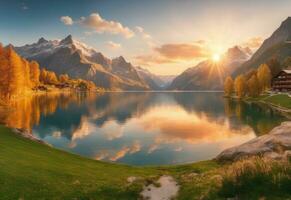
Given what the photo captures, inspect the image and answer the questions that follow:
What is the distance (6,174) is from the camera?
23.1 m

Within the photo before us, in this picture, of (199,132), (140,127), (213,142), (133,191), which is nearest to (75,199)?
(133,191)

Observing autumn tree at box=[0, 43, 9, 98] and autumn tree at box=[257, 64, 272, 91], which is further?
autumn tree at box=[257, 64, 272, 91]

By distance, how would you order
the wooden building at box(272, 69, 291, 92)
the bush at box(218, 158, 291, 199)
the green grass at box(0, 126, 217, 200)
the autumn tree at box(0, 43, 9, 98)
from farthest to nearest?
the wooden building at box(272, 69, 291, 92), the autumn tree at box(0, 43, 9, 98), the green grass at box(0, 126, 217, 200), the bush at box(218, 158, 291, 199)

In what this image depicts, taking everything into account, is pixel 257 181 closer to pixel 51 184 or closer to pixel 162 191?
pixel 162 191

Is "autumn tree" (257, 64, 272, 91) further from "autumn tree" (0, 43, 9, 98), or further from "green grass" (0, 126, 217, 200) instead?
"green grass" (0, 126, 217, 200)

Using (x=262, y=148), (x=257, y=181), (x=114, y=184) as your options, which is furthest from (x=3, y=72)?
(x=257, y=181)

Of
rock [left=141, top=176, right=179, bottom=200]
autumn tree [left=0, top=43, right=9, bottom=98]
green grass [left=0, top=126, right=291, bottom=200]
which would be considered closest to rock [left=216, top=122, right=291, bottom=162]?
green grass [left=0, top=126, right=291, bottom=200]

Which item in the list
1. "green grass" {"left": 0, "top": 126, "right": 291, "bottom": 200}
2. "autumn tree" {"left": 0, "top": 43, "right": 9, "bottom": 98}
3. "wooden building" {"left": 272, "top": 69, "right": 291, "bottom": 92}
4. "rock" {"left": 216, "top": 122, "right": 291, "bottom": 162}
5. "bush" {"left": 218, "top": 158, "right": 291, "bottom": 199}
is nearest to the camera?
"bush" {"left": 218, "top": 158, "right": 291, "bottom": 199}

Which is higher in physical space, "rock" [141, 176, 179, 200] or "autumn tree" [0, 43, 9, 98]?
"autumn tree" [0, 43, 9, 98]

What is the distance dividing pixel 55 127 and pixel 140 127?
24.5 meters

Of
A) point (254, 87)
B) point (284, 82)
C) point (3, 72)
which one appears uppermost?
point (3, 72)

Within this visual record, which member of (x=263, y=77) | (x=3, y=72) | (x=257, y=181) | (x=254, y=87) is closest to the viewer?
(x=257, y=181)

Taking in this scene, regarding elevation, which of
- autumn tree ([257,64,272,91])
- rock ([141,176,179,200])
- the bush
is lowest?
rock ([141,176,179,200])

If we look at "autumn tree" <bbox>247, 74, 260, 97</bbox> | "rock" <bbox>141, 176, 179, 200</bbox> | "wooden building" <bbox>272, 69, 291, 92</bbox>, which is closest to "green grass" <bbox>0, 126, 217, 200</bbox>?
"rock" <bbox>141, 176, 179, 200</bbox>
